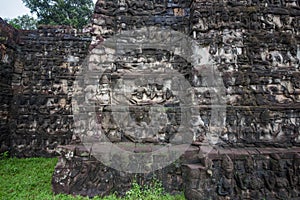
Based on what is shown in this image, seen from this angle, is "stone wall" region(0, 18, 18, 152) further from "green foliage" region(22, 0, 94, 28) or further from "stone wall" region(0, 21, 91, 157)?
"green foliage" region(22, 0, 94, 28)

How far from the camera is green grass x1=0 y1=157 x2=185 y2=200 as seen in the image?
135 inches

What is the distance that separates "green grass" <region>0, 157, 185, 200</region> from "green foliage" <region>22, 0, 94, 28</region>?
14593mm

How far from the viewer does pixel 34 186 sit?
4020 mm

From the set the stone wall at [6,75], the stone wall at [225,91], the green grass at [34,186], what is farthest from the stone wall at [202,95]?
the stone wall at [6,75]

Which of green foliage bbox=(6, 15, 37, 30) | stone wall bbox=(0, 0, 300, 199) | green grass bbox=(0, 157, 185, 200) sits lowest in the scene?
green grass bbox=(0, 157, 185, 200)

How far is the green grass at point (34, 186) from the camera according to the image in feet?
11.2

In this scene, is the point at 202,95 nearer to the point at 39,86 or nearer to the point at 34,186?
the point at 34,186

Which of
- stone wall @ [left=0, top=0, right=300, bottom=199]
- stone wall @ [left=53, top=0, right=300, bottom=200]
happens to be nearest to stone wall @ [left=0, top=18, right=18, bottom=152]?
stone wall @ [left=0, top=0, right=300, bottom=199]

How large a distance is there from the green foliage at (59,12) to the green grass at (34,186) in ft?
47.9

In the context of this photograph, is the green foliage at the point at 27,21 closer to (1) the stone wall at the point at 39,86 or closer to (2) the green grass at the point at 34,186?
(1) the stone wall at the point at 39,86

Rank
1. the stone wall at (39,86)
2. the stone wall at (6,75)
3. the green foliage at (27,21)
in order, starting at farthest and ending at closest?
the green foliage at (27,21), the stone wall at (39,86), the stone wall at (6,75)

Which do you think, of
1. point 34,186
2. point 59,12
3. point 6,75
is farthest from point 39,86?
point 59,12

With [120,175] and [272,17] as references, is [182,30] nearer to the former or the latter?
[272,17]

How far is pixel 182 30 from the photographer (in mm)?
4504
